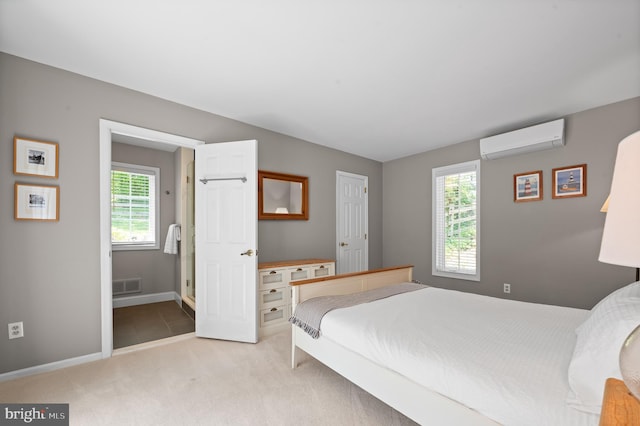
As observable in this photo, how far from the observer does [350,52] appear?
86.3 inches

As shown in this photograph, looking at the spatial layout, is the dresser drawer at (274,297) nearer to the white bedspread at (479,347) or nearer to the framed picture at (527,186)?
the white bedspread at (479,347)

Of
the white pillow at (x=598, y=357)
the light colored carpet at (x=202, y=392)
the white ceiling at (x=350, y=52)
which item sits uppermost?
the white ceiling at (x=350, y=52)

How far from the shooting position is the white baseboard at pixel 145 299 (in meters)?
4.29

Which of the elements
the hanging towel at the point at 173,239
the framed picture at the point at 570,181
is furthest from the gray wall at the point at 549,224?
the hanging towel at the point at 173,239

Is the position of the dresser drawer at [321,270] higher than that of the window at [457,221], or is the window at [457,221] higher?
the window at [457,221]

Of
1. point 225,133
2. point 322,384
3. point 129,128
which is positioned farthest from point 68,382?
point 225,133

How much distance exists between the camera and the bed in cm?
105

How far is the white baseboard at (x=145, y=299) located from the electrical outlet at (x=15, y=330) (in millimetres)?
2146

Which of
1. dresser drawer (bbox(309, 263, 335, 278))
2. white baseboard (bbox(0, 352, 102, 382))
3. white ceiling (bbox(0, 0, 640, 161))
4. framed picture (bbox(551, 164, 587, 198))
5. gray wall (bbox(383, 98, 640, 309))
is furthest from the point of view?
dresser drawer (bbox(309, 263, 335, 278))

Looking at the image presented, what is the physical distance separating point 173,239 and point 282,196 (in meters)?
2.01

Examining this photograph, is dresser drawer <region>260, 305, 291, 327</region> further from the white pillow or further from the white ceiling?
the white pillow

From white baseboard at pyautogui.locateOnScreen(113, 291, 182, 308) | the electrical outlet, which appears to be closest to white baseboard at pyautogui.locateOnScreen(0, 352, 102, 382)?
the electrical outlet

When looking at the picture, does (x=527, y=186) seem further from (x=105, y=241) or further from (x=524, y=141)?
(x=105, y=241)

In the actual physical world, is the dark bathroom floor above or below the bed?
below
